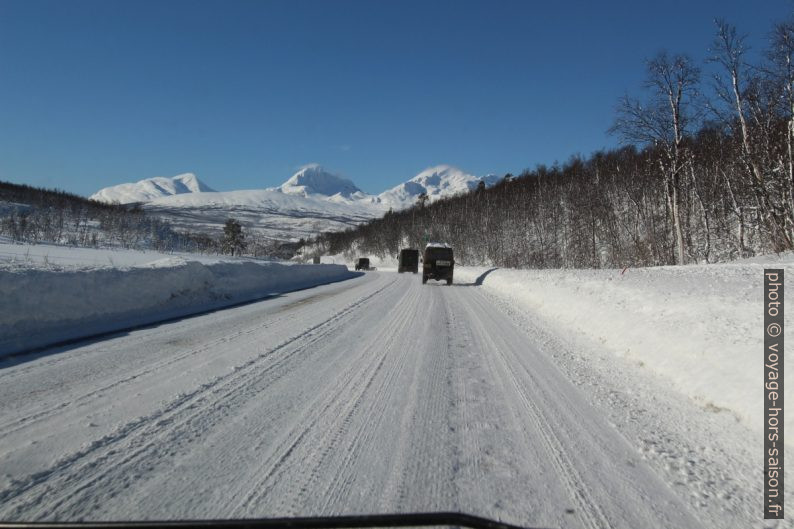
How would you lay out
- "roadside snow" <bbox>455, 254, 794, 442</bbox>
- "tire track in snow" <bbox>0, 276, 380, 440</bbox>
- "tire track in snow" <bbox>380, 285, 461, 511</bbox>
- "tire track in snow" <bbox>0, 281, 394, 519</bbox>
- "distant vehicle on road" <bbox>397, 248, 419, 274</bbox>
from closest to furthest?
1. "tire track in snow" <bbox>0, 281, 394, 519</bbox>
2. "tire track in snow" <bbox>380, 285, 461, 511</bbox>
3. "tire track in snow" <bbox>0, 276, 380, 440</bbox>
4. "roadside snow" <bbox>455, 254, 794, 442</bbox>
5. "distant vehicle on road" <bbox>397, 248, 419, 274</bbox>

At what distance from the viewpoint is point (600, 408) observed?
4215 mm

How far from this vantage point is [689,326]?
566 centimetres

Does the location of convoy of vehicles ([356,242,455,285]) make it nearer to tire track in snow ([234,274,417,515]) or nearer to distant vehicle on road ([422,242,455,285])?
distant vehicle on road ([422,242,455,285])

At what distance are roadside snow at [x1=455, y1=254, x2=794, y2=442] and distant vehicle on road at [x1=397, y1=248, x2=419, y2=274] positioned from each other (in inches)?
1389

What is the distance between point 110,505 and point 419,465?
73.5 inches

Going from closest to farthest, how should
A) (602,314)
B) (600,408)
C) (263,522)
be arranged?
(263,522)
(600,408)
(602,314)

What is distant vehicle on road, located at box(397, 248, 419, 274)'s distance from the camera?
46.3 m

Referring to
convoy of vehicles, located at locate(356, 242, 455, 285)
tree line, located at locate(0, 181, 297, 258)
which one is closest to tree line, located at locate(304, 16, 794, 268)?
convoy of vehicles, located at locate(356, 242, 455, 285)

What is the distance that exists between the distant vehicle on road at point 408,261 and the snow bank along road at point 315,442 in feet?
132

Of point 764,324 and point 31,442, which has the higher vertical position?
point 764,324

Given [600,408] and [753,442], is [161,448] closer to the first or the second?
[600,408]

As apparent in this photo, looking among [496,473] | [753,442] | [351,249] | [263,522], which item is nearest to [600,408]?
[753,442]

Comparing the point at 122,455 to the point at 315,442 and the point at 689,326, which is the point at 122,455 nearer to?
the point at 315,442

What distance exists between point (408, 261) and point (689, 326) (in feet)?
136
